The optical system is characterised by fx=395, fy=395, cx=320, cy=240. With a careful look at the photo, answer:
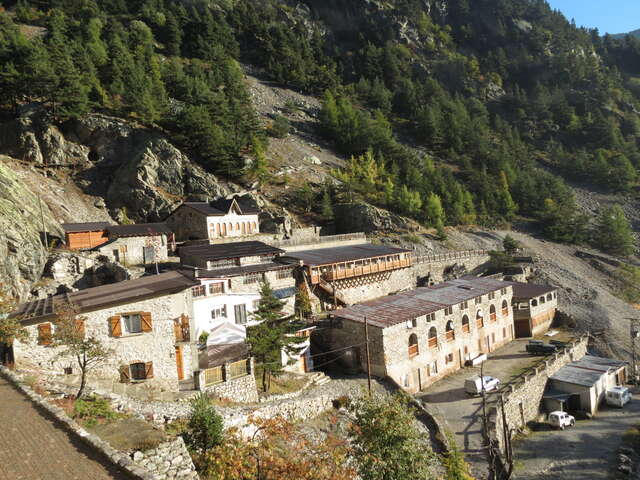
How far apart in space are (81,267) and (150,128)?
32420mm

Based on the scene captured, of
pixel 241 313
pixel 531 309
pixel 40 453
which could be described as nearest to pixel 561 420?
pixel 531 309

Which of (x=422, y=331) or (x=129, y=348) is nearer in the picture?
(x=129, y=348)

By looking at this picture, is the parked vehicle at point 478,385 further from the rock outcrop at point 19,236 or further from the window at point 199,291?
the rock outcrop at point 19,236

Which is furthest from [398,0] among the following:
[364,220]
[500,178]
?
[364,220]

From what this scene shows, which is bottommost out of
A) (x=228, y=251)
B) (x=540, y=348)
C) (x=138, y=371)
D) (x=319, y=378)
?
(x=540, y=348)

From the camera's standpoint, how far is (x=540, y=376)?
98.6 feet

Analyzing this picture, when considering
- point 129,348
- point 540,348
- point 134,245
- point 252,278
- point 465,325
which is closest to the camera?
point 129,348

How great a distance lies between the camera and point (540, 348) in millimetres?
35312

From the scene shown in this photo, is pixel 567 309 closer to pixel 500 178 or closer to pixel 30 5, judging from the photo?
pixel 500 178

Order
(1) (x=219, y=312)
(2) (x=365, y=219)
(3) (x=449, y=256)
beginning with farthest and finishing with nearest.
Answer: (2) (x=365, y=219) → (3) (x=449, y=256) → (1) (x=219, y=312)

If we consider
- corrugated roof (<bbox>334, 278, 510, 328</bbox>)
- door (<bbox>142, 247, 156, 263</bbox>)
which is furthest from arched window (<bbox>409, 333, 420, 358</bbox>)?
door (<bbox>142, 247, 156, 263</bbox>)

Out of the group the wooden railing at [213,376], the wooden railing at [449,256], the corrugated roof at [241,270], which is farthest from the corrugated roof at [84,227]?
the wooden railing at [449,256]

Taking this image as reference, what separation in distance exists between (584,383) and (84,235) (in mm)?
44353

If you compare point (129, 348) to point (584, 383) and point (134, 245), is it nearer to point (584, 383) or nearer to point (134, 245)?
point (134, 245)
